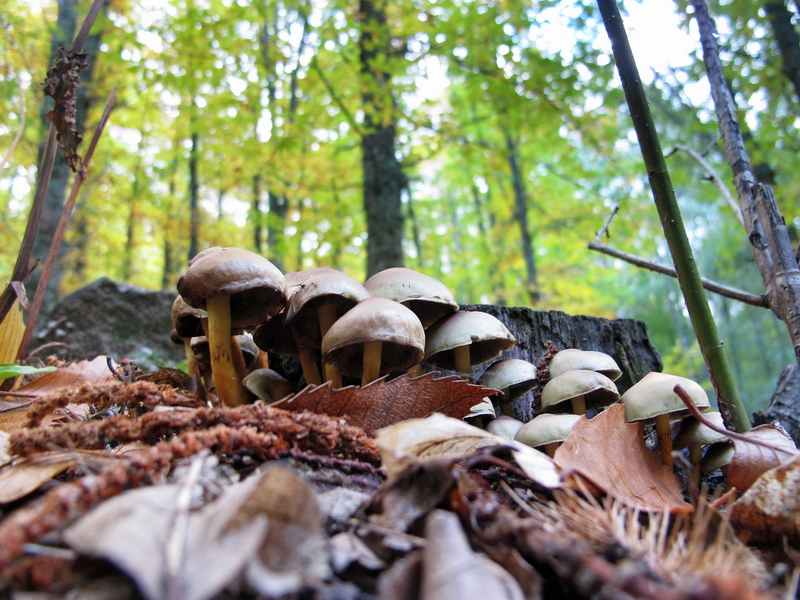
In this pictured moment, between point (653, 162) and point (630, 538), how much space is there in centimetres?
124

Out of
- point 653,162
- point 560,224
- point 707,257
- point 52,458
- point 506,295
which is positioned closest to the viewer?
point 52,458

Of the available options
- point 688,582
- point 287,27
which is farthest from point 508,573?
point 287,27

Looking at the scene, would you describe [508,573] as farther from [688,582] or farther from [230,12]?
[230,12]

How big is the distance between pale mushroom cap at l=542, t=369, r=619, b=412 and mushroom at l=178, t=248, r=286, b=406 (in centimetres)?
97

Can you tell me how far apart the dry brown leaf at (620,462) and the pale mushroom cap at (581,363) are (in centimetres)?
37

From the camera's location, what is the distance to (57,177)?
6.29 metres

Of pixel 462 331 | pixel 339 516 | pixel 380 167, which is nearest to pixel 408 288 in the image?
pixel 462 331

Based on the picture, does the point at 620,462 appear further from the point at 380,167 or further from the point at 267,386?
the point at 380,167

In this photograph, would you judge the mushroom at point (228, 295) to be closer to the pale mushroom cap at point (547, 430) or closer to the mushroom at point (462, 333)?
the mushroom at point (462, 333)

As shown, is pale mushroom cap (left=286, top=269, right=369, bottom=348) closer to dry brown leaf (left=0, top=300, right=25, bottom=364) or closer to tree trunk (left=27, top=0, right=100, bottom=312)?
dry brown leaf (left=0, top=300, right=25, bottom=364)

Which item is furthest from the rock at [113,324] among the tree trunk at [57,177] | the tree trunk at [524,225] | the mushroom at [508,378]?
the tree trunk at [524,225]

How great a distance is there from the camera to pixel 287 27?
368 inches

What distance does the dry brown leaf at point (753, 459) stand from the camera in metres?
1.15

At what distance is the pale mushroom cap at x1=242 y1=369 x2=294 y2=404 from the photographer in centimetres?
174
